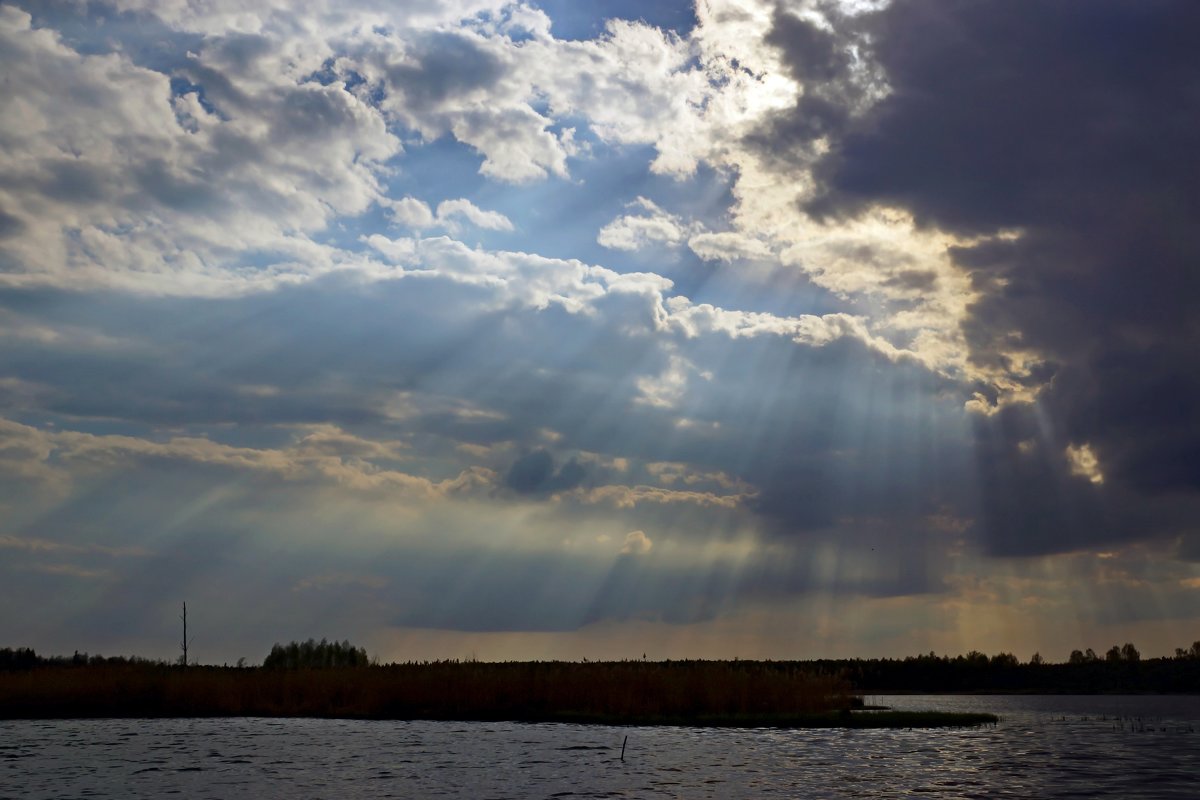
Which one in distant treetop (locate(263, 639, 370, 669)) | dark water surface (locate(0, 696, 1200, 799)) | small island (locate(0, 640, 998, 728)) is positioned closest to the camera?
dark water surface (locate(0, 696, 1200, 799))

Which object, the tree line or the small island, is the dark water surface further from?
the tree line

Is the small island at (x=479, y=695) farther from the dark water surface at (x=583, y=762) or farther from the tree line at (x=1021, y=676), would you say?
the tree line at (x=1021, y=676)

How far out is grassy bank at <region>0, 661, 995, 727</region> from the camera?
57594 millimetres

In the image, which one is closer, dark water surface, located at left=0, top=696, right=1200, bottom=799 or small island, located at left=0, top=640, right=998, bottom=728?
dark water surface, located at left=0, top=696, right=1200, bottom=799

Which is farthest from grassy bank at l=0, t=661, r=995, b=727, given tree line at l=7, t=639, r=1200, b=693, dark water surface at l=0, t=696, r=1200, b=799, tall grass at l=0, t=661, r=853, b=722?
tree line at l=7, t=639, r=1200, b=693

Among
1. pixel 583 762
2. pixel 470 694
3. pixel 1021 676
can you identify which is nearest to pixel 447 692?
pixel 470 694

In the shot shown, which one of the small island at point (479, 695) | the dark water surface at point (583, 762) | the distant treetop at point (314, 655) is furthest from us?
the distant treetop at point (314, 655)

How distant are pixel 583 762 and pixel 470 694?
85.5 ft

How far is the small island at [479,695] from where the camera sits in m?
57.6

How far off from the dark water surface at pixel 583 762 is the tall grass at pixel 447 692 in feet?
14.8

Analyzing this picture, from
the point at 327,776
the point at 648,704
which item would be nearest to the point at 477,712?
the point at 648,704

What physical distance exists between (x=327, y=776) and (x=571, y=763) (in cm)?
830

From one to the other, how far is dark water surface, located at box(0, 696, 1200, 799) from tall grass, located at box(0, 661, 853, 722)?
14.8 ft

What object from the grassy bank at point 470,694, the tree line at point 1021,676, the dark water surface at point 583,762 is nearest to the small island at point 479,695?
the grassy bank at point 470,694
